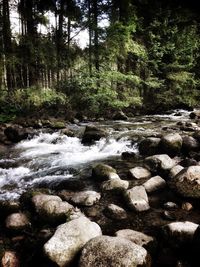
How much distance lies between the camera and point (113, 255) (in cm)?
282

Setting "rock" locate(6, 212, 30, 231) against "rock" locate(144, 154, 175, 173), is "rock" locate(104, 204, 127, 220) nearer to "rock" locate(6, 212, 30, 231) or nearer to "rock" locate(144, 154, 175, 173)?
"rock" locate(6, 212, 30, 231)

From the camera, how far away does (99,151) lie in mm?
8695

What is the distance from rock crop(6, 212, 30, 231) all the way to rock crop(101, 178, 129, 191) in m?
1.75

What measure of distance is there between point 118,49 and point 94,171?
37.4 feet

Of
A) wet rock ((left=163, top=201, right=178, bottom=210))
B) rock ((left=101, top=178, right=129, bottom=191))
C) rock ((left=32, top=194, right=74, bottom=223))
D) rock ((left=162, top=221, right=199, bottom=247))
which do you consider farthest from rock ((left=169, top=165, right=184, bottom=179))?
rock ((left=32, top=194, right=74, bottom=223))

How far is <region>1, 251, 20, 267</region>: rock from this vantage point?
10.5ft

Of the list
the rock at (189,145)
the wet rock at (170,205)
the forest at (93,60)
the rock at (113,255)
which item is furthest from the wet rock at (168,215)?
the forest at (93,60)

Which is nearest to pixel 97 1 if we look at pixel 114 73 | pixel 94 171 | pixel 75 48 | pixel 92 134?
pixel 75 48

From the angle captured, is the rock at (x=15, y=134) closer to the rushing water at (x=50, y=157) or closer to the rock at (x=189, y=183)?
the rushing water at (x=50, y=157)

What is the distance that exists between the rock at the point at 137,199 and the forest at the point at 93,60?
9.37 metres

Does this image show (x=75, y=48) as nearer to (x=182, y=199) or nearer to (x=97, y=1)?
(x=97, y=1)

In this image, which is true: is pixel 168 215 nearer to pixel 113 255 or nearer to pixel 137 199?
pixel 137 199

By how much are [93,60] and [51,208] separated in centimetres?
1303

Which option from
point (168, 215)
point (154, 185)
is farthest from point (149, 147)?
point (168, 215)
